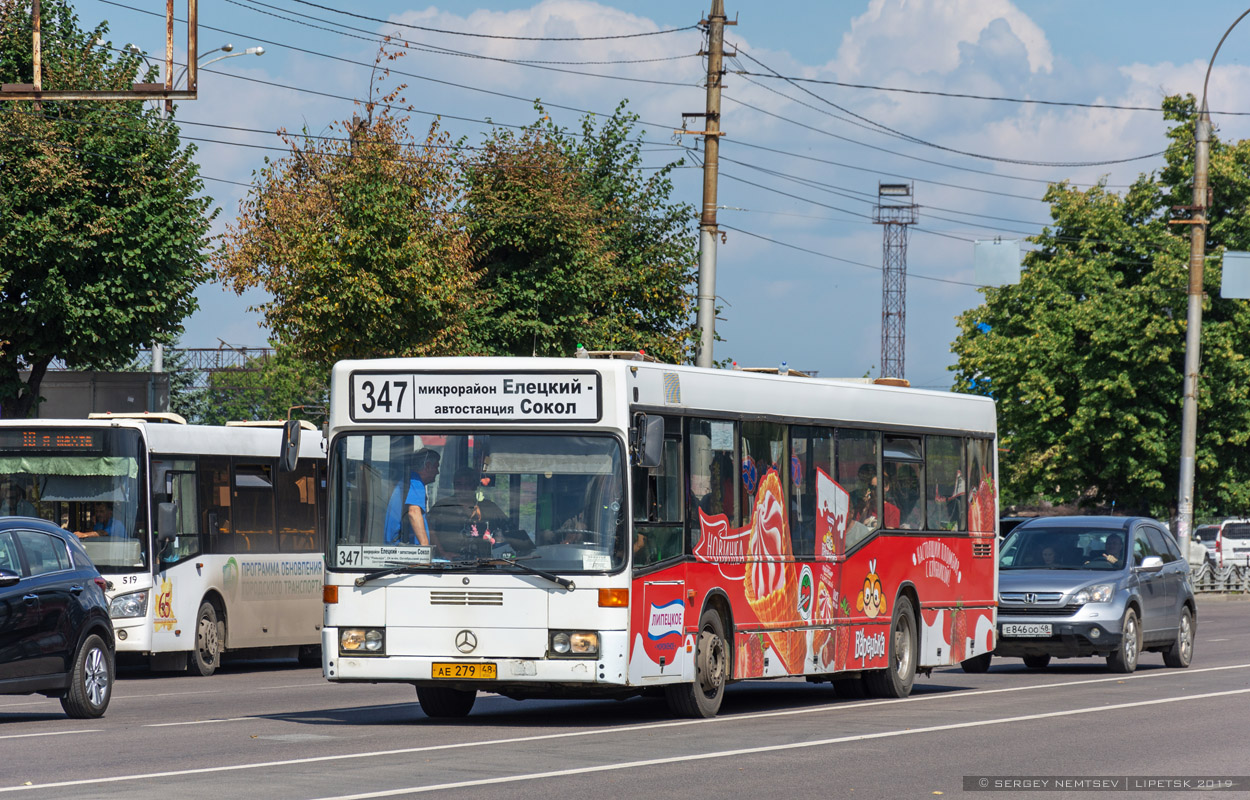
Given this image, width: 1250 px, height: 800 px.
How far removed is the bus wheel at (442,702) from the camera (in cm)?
1509

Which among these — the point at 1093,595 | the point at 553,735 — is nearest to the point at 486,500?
the point at 553,735

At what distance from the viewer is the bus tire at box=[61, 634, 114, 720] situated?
1524cm

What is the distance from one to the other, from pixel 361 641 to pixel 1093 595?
1086cm

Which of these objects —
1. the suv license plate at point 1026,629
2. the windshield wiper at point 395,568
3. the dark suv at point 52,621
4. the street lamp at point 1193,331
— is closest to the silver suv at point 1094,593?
the suv license plate at point 1026,629

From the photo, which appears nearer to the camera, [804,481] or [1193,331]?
[804,481]

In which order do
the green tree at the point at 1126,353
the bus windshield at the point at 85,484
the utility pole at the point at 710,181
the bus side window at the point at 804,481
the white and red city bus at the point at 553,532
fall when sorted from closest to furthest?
the white and red city bus at the point at 553,532 → the bus side window at the point at 804,481 → the bus windshield at the point at 85,484 → the utility pole at the point at 710,181 → the green tree at the point at 1126,353

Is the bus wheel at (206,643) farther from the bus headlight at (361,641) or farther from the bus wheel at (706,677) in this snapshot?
the bus wheel at (706,677)

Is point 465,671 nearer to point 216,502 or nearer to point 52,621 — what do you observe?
point 52,621

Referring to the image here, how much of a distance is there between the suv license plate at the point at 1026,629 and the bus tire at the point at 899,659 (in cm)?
386

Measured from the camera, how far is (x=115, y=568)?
21359mm

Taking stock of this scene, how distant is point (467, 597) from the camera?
13875 millimetres

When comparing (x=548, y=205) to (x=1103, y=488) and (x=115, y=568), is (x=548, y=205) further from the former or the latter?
(x=1103, y=488)

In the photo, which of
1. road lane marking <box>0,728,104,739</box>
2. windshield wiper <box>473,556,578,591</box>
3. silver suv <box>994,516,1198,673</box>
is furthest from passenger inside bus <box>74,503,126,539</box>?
silver suv <box>994,516,1198,673</box>

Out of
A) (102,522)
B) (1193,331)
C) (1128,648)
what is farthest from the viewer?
(1193,331)
